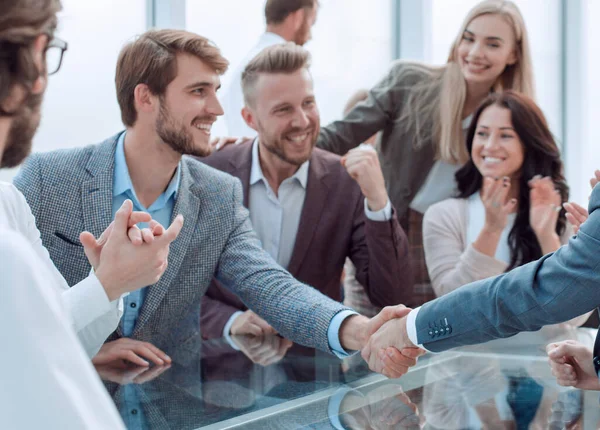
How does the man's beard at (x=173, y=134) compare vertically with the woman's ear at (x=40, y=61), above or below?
below

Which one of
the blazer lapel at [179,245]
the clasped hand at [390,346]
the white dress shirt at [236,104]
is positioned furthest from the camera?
the white dress shirt at [236,104]

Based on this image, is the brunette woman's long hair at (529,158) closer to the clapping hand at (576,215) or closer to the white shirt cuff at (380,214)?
the white shirt cuff at (380,214)

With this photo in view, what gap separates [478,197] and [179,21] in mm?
1966

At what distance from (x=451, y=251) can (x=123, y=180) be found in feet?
4.19

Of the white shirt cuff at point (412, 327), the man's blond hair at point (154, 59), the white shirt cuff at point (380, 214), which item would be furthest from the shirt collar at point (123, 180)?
the white shirt cuff at point (412, 327)

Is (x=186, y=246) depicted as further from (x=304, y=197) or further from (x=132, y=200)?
(x=304, y=197)

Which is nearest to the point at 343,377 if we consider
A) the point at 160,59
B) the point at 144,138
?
the point at 144,138

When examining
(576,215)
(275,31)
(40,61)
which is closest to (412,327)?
(576,215)

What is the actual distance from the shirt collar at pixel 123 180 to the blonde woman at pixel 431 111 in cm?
109

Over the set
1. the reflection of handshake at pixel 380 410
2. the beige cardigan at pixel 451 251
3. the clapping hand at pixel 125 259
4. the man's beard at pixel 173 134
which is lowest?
the beige cardigan at pixel 451 251

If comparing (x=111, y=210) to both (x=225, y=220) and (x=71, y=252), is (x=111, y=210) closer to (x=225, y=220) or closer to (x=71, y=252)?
(x=71, y=252)

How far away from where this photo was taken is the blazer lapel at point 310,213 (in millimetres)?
2795

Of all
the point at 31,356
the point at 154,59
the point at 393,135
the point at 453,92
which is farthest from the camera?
the point at 393,135

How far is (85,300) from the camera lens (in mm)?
1689
